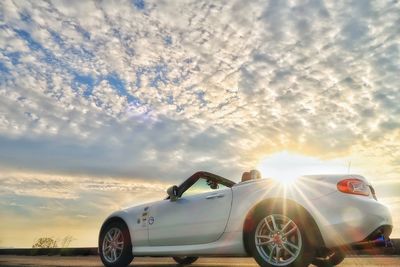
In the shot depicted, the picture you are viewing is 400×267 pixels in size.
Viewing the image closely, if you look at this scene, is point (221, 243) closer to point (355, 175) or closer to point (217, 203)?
point (217, 203)

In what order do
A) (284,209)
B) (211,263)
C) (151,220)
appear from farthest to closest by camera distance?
(211,263), (151,220), (284,209)

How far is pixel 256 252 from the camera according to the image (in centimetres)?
526

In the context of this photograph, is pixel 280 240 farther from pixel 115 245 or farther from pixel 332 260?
pixel 115 245

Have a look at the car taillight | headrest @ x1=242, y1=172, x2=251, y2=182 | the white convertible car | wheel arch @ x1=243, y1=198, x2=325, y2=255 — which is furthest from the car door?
the car taillight

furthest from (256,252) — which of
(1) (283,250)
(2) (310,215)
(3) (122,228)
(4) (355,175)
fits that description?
(3) (122,228)

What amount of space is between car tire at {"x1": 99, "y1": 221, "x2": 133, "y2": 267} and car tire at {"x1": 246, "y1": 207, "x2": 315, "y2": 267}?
2.51 m

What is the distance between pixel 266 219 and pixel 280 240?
297 millimetres

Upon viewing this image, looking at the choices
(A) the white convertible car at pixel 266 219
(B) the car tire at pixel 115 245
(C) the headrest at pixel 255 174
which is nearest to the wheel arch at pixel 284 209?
(A) the white convertible car at pixel 266 219

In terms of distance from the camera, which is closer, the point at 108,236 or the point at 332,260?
the point at 332,260

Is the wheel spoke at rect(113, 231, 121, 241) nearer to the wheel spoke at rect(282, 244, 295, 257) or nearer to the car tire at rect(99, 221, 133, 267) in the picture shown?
the car tire at rect(99, 221, 133, 267)

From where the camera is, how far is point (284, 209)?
5.20 meters

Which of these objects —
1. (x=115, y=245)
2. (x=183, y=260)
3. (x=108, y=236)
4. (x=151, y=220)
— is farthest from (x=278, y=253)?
(x=183, y=260)

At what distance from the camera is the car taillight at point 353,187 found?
199 inches

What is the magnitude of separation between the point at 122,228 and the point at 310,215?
3420 mm
